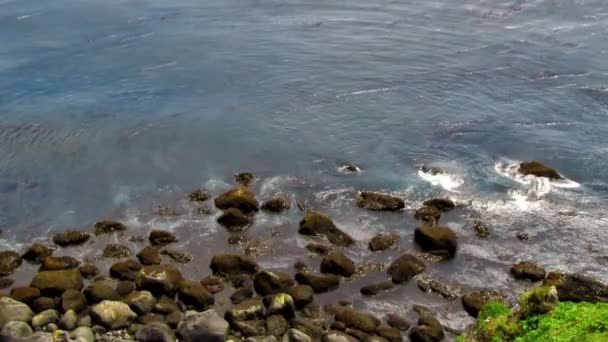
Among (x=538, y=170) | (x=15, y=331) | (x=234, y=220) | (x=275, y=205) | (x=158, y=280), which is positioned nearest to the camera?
(x=15, y=331)

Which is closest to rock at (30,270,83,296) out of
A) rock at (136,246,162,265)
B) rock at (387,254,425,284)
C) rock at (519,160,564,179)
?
rock at (136,246,162,265)

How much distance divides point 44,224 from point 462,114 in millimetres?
18291

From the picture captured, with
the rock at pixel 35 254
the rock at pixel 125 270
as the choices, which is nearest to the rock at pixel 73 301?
the rock at pixel 125 270

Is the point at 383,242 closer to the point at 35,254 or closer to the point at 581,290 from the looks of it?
the point at 581,290

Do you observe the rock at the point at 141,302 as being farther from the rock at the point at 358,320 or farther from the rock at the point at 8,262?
the rock at the point at 358,320

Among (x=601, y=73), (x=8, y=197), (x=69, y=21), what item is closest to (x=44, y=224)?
(x=8, y=197)

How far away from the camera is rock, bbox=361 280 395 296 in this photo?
64.3 feet

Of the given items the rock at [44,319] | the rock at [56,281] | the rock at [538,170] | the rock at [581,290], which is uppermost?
the rock at [538,170]

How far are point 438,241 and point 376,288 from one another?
2.86 meters

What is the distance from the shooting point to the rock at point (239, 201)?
77.6 ft

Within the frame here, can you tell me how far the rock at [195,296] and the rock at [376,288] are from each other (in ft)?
14.7

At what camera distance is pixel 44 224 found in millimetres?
23844

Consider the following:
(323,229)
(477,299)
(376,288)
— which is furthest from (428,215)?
(477,299)

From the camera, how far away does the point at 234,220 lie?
22.9 m
